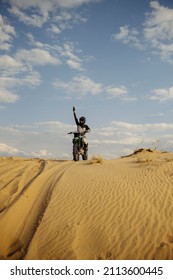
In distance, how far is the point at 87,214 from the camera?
8.27 m

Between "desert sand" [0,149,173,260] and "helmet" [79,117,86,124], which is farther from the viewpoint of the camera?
"helmet" [79,117,86,124]

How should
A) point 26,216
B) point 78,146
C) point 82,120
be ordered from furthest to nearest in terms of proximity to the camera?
point 82,120 < point 78,146 < point 26,216

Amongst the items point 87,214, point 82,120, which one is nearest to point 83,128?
point 82,120

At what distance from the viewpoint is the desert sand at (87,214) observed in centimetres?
679

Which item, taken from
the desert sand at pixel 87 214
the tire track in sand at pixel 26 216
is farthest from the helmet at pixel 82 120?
the tire track in sand at pixel 26 216

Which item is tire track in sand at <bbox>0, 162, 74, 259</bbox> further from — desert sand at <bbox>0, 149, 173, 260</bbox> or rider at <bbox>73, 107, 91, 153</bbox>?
rider at <bbox>73, 107, 91, 153</bbox>

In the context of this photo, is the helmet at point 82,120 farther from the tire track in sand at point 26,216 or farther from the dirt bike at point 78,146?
the tire track in sand at point 26,216

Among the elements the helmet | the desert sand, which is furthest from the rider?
the desert sand

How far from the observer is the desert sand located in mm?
6789

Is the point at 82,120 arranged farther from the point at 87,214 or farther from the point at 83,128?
the point at 87,214

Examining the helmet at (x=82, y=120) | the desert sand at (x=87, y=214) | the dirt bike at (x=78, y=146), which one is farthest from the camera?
the helmet at (x=82, y=120)

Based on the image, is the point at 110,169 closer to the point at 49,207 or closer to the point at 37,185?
the point at 37,185

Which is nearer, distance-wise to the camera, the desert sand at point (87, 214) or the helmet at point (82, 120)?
the desert sand at point (87, 214)

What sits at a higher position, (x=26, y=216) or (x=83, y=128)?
(x=83, y=128)
